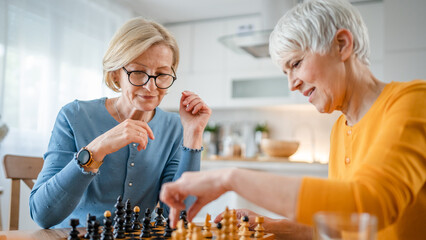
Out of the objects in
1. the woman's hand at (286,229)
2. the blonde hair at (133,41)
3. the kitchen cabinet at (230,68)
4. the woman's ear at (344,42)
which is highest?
the kitchen cabinet at (230,68)

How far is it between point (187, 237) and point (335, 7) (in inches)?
31.9

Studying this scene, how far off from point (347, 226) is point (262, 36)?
331 centimetres

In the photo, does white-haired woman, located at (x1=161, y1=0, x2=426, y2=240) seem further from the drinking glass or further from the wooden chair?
the wooden chair

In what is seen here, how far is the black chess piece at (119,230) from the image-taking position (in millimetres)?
1207

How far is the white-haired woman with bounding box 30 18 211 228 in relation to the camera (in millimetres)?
1638

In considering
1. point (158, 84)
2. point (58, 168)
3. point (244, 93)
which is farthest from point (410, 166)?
point (244, 93)

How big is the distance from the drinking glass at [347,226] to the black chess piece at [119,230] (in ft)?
2.37

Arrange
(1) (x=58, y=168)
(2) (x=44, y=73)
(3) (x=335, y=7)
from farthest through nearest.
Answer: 1. (2) (x=44, y=73)
2. (1) (x=58, y=168)
3. (3) (x=335, y=7)

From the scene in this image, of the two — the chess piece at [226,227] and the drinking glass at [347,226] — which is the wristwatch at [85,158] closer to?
the chess piece at [226,227]

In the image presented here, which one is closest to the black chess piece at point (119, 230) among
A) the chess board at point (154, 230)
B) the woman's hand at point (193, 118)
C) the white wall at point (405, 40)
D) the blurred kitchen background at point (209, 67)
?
the chess board at point (154, 230)

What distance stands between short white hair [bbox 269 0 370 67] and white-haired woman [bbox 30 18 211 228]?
25.3 inches

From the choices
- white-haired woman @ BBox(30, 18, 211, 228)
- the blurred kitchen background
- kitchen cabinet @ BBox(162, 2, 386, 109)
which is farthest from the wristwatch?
kitchen cabinet @ BBox(162, 2, 386, 109)

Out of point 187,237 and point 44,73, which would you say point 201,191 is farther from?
point 44,73

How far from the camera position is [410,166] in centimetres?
91
